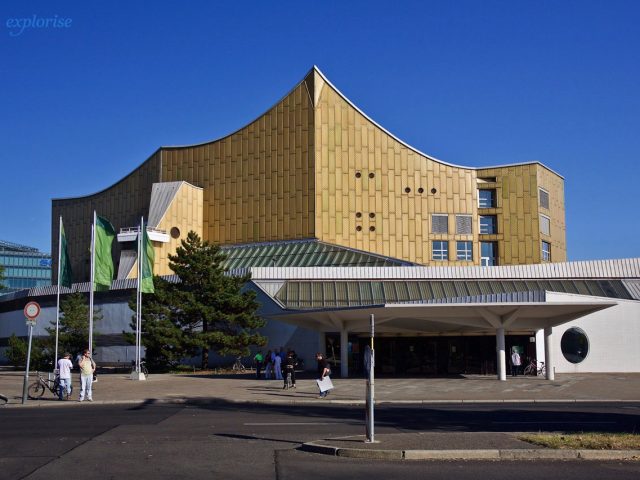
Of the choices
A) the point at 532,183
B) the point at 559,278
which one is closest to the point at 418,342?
the point at 559,278

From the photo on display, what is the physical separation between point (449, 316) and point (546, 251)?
3446 cm

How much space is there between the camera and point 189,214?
→ 67.9 m

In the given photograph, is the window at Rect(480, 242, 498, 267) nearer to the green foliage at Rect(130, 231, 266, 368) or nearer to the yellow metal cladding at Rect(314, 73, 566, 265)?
the yellow metal cladding at Rect(314, 73, 566, 265)

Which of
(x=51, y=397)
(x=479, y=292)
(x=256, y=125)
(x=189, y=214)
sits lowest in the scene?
(x=51, y=397)

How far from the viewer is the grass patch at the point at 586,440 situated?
45.3ft

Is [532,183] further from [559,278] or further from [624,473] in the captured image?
[624,473]

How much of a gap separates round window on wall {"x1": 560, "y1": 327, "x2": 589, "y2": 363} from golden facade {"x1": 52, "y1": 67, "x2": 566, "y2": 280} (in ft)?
62.1

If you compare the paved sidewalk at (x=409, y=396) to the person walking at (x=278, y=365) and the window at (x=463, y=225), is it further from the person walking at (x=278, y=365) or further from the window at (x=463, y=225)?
the window at (x=463, y=225)

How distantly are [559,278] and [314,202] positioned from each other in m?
20.5

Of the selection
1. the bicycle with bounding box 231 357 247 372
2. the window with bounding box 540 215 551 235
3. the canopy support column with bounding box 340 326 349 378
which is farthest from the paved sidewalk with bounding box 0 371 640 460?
the window with bounding box 540 215 551 235

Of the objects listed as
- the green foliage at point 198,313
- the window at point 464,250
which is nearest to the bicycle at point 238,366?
the green foliage at point 198,313

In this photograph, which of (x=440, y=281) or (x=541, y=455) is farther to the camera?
(x=440, y=281)

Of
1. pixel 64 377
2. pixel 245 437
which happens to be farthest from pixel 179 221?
pixel 245 437

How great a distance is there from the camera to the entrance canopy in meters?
35.5
